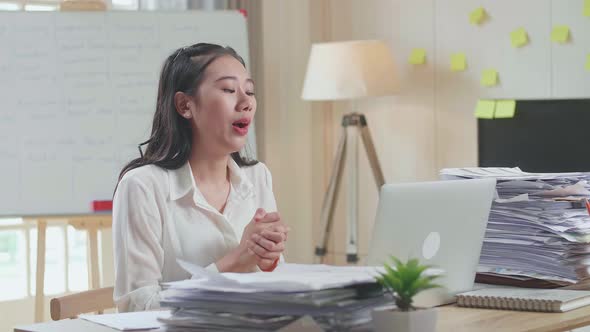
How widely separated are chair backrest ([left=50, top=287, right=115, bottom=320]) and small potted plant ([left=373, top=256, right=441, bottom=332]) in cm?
83

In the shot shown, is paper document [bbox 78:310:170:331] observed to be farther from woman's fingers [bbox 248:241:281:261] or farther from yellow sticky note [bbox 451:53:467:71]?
yellow sticky note [bbox 451:53:467:71]

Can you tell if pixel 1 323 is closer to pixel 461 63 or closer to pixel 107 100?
pixel 107 100

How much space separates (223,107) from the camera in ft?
6.45

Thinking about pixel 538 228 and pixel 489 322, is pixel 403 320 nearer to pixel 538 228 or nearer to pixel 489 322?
pixel 489 322

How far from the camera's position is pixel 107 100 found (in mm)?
3576

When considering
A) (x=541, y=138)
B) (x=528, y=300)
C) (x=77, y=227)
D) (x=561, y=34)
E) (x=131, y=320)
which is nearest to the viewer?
(x=131, y=320)

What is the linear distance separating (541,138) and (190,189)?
2114 millimetres

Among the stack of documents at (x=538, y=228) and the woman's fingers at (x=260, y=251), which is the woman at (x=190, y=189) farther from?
the stack of documents at (x=538, y=228)

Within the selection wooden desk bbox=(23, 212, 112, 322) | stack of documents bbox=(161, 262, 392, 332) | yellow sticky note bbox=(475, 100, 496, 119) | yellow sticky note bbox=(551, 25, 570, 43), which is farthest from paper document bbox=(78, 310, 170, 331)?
yellow sticky note bbox=(551, 25, 570, 43)

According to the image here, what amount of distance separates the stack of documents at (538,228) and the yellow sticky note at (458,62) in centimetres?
248

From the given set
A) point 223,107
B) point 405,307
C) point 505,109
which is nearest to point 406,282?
point 405,307

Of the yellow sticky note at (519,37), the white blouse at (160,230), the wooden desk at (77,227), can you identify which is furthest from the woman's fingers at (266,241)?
the yellow sticky note at (519,37)

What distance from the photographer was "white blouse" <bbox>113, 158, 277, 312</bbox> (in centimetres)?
186

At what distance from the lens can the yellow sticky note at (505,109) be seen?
3.84 meters
